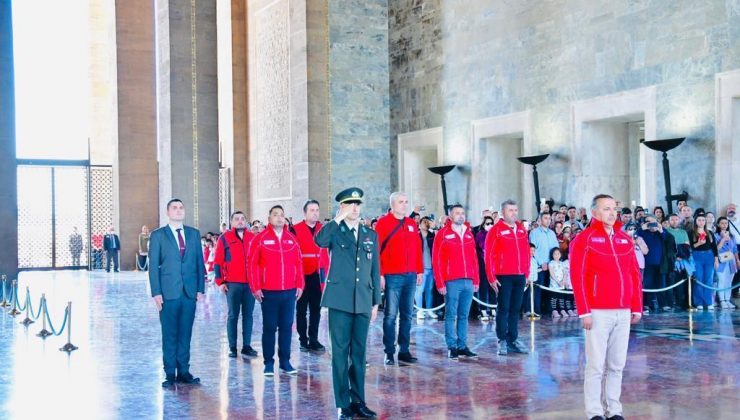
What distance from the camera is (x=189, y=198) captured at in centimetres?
2364

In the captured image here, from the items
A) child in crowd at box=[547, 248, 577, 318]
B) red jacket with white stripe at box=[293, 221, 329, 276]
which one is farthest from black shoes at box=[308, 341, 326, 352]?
child in crowd at box=[547, 248, 577, 318]

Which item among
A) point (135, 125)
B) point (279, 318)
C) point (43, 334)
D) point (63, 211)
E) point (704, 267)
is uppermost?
point (135, 125)

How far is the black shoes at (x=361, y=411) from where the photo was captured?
675cm

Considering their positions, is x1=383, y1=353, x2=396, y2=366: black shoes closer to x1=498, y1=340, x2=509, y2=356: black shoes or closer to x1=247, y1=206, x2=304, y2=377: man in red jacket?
x1=247, y1=206, x2=304, y2=377: man in red jacket

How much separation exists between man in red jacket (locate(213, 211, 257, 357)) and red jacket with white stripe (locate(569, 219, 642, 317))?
451 cm

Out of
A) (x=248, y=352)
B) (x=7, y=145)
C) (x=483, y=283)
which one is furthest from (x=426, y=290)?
(x=7, y=145)

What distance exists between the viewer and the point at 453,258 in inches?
375

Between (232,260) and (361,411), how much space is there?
3.77m

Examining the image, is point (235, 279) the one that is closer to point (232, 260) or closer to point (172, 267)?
point (232, 260)

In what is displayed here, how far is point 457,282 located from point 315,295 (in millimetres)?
1919

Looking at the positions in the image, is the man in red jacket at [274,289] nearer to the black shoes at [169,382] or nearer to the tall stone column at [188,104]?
the black shoes at [169,382]

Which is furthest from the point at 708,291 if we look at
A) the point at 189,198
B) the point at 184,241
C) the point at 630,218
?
the point at 189,198

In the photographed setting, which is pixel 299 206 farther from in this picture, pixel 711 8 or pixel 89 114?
pixel 89 114

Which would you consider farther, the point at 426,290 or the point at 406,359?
the point at 426,290
